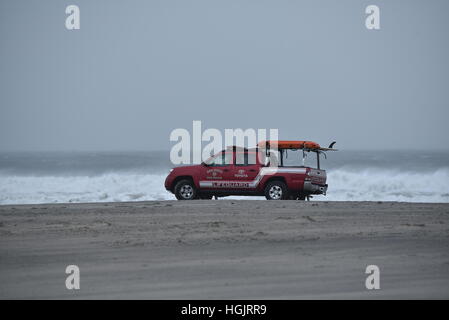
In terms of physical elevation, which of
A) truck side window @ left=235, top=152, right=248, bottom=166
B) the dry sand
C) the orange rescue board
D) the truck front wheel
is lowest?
the dry sand

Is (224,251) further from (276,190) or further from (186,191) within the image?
(186,191)

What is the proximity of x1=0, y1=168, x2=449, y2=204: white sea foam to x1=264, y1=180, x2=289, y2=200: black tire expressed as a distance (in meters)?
7.61

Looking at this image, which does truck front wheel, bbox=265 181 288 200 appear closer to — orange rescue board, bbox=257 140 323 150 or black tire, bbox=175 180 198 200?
orange rescue board, bbox=257 140 323 150

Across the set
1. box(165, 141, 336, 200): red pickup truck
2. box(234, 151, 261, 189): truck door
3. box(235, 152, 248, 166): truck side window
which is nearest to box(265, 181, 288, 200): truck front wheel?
box(165, 141, 336, 200): red pickup truck

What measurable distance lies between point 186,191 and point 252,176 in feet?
6.74

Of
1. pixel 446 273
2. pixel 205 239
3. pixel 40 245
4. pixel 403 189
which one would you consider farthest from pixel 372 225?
pixel 403 189

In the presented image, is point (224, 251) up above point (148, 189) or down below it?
below

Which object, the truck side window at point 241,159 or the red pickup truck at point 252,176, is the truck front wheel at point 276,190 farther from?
the truck side window at point 241,159

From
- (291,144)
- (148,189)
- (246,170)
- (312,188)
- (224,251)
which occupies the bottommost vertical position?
(224,251)

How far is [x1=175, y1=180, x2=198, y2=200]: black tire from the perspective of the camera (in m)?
21.2

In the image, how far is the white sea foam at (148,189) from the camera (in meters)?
26.8

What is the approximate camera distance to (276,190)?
68.0 ft

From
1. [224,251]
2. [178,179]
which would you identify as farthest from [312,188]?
[224,251]
